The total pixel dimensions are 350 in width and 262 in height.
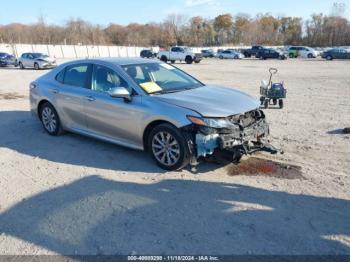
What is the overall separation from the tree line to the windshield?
96530 millimetres

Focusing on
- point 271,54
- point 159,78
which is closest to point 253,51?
point 271,54

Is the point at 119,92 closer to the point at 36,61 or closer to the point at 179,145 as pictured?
the point at 179,145

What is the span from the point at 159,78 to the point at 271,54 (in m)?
50.0

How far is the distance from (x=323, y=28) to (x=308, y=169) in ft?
376

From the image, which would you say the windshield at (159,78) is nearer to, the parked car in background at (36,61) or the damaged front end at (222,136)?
the damaged front end at (222,136)

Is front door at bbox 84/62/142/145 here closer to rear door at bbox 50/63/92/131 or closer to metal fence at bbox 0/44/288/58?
rear door at bbox 50/63/92/131

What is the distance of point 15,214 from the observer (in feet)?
14.1

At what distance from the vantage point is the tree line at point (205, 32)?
10300 cm

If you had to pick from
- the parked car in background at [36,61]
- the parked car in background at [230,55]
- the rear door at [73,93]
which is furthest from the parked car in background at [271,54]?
the rear door at [73,93]

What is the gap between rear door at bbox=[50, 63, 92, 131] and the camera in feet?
21.8

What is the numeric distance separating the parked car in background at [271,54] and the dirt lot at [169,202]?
4801 cm

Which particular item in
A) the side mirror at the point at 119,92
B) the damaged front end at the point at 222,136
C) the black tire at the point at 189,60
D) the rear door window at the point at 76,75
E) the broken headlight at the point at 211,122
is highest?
the rear door window at the point at 76,75

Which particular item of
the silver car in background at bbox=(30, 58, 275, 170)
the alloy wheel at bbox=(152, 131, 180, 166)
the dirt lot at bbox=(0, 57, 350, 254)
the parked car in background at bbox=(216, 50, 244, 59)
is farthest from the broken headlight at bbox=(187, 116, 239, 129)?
the parked car in background at bbox=(216, 50, 244, 59)

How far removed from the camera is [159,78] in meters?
6.33
